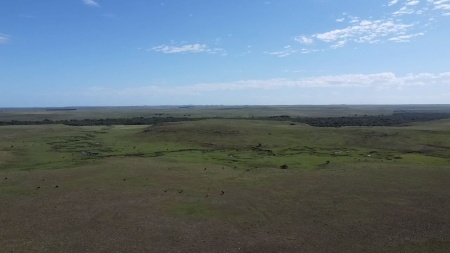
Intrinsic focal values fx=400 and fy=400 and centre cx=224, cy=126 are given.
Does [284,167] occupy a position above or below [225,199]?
above

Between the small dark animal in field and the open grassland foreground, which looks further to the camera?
the small dark animal in field

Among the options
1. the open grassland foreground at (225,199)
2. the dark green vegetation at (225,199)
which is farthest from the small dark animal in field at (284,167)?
the dark green vegetation at (225,199)

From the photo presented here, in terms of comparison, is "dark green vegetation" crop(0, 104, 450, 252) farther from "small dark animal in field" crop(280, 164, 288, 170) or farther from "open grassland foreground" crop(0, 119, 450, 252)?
"small dark animal in field" crop(280, 164, 288, 170)

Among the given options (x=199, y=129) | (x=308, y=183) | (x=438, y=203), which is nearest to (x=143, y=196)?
(x=308, y=183)

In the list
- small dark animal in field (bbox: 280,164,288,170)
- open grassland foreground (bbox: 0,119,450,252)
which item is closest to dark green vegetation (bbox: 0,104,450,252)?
open grassland foreground (bbox: 0,119,450,252)

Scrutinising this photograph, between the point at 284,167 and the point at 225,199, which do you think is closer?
the point at 225,199

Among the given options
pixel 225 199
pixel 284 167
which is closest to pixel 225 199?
pixel 225 199

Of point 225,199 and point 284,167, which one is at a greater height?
point 284,167

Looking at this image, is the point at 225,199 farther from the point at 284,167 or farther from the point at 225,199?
the point at 284,167
